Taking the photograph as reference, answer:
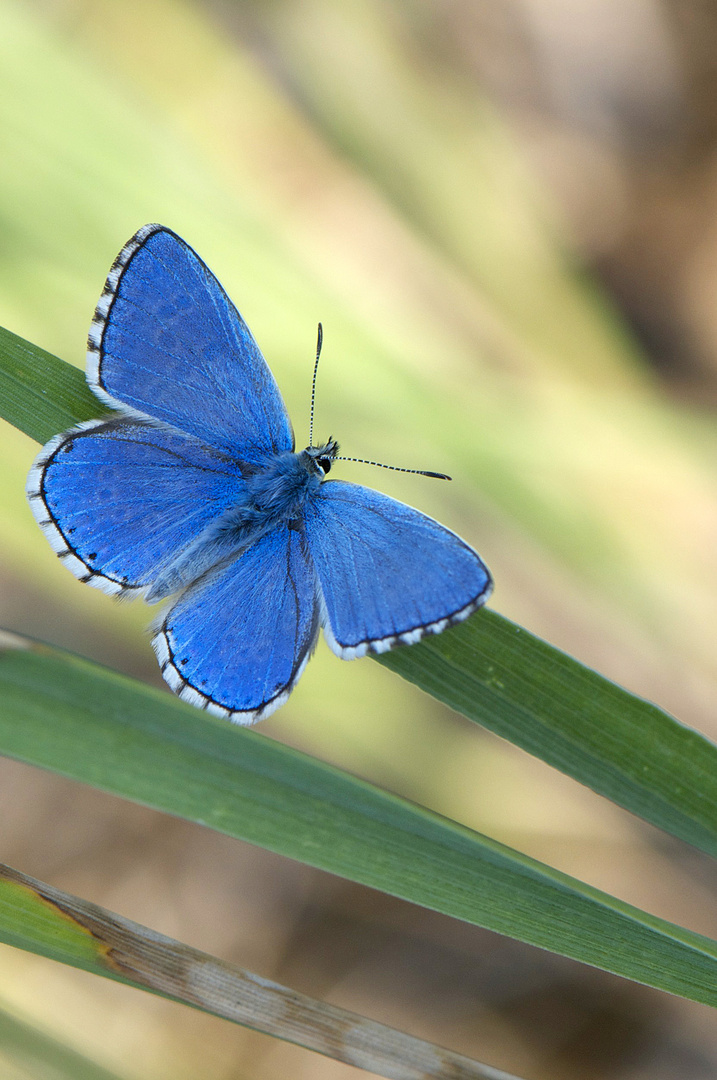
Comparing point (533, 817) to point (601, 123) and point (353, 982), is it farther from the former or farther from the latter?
point (601, 123)

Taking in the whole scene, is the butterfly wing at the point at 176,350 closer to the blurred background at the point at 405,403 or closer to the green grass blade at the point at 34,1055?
the blurred background at the point at 405,403

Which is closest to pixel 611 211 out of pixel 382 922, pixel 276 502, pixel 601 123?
pixel 601 123

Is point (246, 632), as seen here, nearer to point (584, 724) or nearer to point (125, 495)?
point (125, 495)

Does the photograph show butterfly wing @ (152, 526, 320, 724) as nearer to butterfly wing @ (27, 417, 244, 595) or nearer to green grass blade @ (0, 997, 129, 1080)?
butterfly wing @ (27, 417, 244, 595)

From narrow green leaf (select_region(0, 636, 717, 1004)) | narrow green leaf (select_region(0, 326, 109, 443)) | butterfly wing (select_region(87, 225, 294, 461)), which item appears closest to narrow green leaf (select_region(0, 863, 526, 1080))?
narrow green leaf (select_region(0, 636, 717, 1004))

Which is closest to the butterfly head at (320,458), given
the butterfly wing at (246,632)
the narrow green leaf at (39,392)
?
the butterfly wing at (246,632)

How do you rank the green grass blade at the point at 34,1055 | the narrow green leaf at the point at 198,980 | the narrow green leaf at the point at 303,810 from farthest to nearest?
the green grass blade at the point at 34,1055 < the narrow green leaf at the point at 198,980 < the narrow green leaf at the point at 303,810

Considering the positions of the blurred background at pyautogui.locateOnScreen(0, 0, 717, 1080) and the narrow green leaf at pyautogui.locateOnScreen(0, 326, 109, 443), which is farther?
the blurred background at pyautogui.locateOnScreen(0, 0, 717, 1080)
